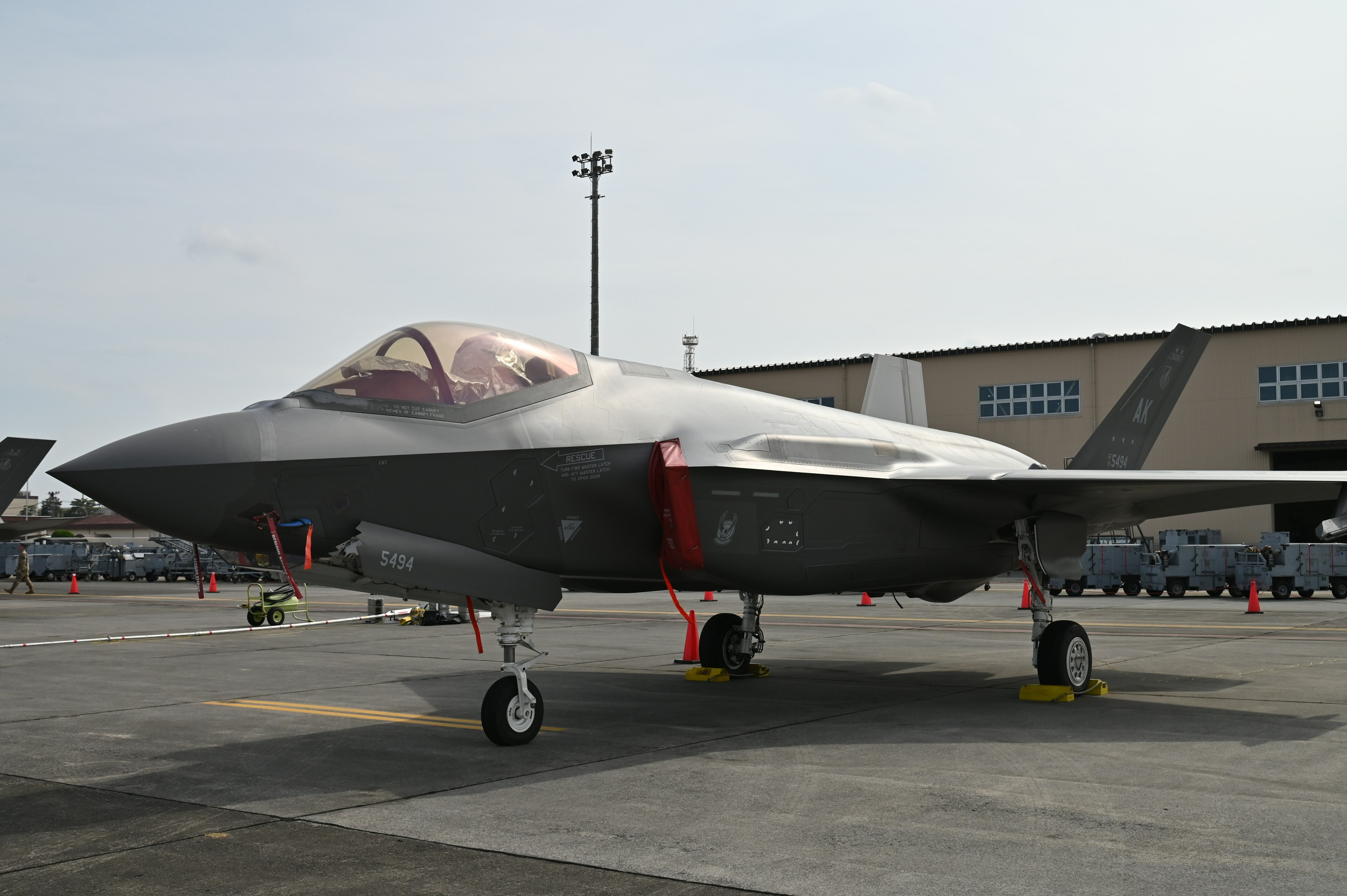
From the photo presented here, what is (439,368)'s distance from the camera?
8.11 meters

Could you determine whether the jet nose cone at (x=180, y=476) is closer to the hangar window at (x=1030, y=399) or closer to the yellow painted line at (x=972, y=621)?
the yellow painted line at (x=972, y=621)

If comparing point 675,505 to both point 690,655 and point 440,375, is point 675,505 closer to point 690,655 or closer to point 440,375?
point 440,375

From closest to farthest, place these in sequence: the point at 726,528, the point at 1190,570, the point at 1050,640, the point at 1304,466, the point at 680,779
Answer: the point at 680,779
the point at 726,528
the point at 1050,640
the point at 1190,570
the point at 1304,466

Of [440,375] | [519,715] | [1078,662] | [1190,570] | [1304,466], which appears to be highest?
[1304,466]

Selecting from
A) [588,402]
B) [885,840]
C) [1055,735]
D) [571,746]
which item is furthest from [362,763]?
[1055,735]

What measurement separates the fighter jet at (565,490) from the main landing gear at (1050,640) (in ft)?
0.09

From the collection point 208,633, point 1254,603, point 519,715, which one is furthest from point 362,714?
point 1254,603

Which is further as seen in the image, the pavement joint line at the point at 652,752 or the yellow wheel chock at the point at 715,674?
the yellow wheel chock at the point at 715,674

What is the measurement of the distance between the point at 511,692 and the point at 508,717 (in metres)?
0.19

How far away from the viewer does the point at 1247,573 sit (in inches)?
1123

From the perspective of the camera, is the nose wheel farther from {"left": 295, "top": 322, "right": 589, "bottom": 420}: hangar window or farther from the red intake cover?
{"left": 295, "top": 322, "right": 589, "bottom": 420}: hangar window

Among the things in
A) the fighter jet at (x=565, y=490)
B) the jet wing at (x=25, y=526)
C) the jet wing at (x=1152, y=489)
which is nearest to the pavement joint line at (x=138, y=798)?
the fighter jet at (x=565, y=490)

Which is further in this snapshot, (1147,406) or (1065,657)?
(1147,406)

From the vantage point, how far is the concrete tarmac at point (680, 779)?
5258mm
